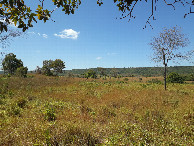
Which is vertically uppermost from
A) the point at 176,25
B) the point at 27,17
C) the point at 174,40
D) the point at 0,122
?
the point at 176,25

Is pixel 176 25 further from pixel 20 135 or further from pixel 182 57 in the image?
Result: pixel 20 135

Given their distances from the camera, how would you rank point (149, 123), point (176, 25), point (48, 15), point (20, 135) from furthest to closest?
point (176, 25) < point (149, 123) < point (20, 135) < point (48, 15)

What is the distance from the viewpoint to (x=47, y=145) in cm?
309

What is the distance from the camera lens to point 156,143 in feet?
10.5

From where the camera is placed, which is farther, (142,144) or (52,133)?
(52,133)

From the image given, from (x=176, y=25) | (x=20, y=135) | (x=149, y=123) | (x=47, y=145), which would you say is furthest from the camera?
(x=176, y=25)

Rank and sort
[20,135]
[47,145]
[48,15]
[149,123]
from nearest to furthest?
[48,15]
[47,145]
[20,135]
[149,123]

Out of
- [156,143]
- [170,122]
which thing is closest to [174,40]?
[170,122]

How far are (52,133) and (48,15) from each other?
10.8 ft

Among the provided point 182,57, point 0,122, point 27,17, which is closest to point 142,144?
point 27,17

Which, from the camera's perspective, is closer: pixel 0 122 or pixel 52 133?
pixel 52 133

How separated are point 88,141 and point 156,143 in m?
1.95

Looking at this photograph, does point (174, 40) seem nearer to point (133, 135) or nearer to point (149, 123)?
point (149, 123)

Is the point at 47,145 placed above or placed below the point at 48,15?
below
